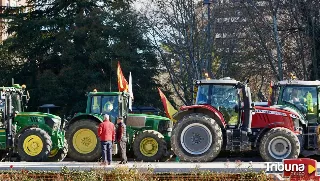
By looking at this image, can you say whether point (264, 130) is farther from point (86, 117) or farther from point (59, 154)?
point (59, 154)

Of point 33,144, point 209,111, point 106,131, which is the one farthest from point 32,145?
point 209,111

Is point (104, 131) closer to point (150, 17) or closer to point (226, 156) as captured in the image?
point (226, 156)

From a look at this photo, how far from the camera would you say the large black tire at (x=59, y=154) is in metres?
24.0

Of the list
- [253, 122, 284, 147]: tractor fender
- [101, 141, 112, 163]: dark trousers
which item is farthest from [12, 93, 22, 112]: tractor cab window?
[253, 122, 284, 147]: tractor fender

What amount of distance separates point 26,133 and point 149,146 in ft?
13.4

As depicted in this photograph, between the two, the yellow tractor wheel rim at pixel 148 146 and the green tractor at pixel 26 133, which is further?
the yellow tractor wheel rim at pixel 148 146

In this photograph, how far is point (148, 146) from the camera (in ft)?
77.2

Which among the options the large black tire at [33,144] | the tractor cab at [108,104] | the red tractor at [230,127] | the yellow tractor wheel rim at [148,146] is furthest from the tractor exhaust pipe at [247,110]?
the large black tire at [33,144]

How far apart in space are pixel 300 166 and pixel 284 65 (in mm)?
27013

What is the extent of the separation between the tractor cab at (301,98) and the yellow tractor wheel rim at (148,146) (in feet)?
13.9

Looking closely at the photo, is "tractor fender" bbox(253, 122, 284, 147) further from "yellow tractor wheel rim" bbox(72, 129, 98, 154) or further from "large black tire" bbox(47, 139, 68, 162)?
"large black tire" bbox(47, 139, 68, 162)

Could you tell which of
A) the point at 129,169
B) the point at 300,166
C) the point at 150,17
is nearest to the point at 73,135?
the point at 129,169

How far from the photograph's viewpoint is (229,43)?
42.0 meters

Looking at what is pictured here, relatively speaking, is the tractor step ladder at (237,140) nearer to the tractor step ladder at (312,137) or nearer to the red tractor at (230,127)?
the red tractor at (230,127)
